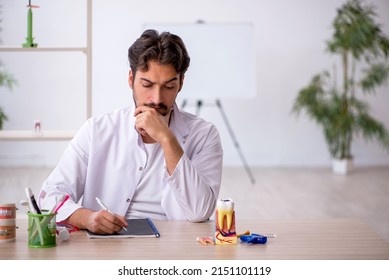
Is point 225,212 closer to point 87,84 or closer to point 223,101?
point 87,84

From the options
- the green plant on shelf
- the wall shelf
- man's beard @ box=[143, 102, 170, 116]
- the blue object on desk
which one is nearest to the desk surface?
the blue object on desk

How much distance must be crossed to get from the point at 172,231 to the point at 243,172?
6146mm

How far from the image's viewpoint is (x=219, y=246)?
5.38ft

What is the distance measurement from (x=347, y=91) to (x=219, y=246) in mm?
6686

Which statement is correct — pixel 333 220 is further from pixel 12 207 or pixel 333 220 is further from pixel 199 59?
pixel 199 59

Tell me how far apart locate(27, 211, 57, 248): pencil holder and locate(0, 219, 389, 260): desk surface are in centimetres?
2

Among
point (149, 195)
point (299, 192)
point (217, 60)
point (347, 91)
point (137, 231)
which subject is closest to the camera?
point (137, 231)

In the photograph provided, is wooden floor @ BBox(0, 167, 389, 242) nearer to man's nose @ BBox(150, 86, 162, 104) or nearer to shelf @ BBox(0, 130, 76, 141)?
shelf @ BBox(0, 130, 76, 141)

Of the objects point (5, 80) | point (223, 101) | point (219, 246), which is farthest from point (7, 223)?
point (223, 101)

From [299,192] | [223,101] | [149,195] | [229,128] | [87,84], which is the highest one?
[87,84]

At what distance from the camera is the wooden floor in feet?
17.8

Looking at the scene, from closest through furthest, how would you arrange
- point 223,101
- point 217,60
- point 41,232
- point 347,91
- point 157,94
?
point 41,232 < point 157,94 < point 217,60 < point 347,91 < point 223,101

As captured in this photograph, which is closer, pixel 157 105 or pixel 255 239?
pixel 255 239
